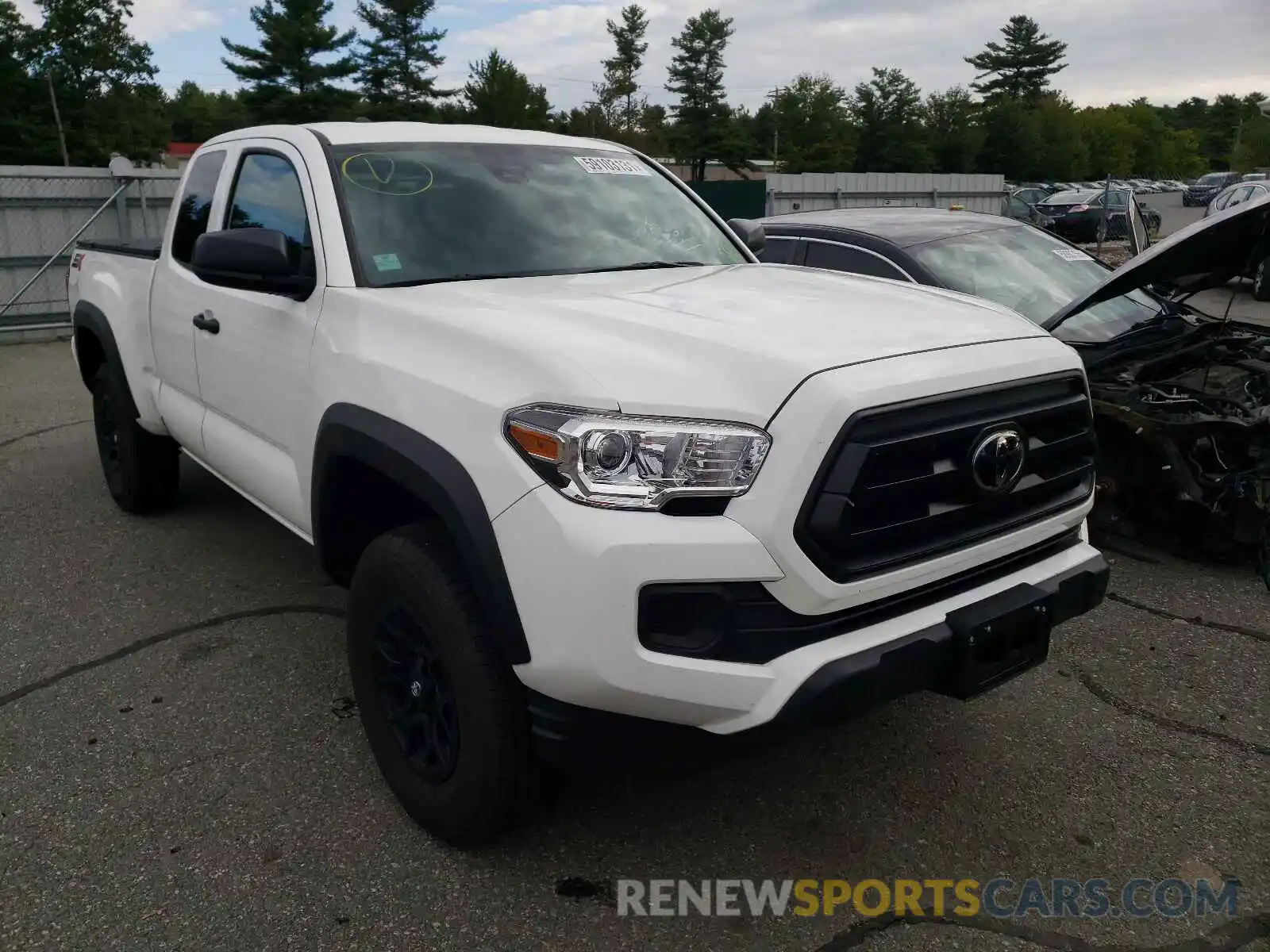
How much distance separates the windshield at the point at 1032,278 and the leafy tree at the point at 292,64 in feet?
174

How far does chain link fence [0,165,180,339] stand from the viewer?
41.1 feet

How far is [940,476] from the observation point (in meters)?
2.35

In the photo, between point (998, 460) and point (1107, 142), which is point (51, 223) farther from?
point (1107, 142)

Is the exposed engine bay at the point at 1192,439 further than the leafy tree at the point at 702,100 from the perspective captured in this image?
No

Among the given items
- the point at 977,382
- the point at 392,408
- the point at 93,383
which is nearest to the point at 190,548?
the point at 93,383

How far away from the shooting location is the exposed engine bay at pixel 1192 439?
14.5ft

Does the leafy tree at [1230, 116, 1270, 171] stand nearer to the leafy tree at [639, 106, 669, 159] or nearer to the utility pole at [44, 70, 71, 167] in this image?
the leafy tree at [639, 106, 669, 159]

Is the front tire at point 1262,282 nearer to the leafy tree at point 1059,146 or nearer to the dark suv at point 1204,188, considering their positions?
the dark suv at point 1204,188

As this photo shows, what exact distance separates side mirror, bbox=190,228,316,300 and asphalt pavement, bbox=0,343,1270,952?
56.4 inches

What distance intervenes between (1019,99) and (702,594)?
10246 centimetres

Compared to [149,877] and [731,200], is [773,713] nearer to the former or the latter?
[149,877]

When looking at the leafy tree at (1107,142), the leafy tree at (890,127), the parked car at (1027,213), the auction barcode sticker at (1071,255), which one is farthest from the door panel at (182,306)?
the leafy tree at (1107,142)

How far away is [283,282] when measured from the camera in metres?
3.12

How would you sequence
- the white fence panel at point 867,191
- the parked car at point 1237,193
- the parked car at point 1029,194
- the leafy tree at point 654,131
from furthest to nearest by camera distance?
the leafy tree at point 654,131, the parked car at point 1029,194, the parked car at point 1237,193, the white fence panel at point 867,191
